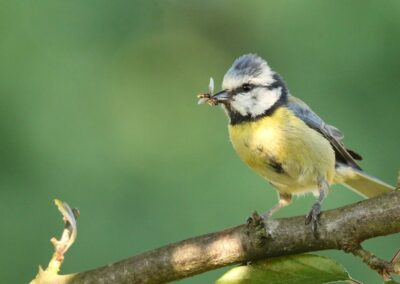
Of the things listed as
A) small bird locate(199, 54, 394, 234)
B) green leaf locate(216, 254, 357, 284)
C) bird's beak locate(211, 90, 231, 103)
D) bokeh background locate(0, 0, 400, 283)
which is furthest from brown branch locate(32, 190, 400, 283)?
bokeh background locate(0, 0, 400, 283)

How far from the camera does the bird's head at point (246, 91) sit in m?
2.30

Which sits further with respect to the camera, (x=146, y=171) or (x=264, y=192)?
(x=146, y=171)

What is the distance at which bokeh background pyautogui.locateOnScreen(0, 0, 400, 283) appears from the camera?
3582mm

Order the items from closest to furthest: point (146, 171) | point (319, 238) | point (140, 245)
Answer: point (319, 238) < point (140, 245) < point (146, 171)

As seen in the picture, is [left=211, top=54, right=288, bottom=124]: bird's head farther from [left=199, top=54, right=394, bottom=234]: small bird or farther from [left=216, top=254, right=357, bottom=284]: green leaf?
[left=216, top=254, right=357, bottom=284]: green leaf

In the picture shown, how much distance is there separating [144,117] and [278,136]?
242 cm

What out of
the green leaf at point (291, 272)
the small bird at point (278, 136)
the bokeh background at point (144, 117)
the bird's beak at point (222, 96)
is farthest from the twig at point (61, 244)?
the bokeh background at point (144, 117)

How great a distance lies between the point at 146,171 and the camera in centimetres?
400

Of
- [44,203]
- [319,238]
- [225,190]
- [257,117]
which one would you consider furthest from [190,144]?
[319,238]

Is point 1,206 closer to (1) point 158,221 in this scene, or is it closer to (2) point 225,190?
(1) point 158,221

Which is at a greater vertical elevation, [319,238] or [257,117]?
[257,117]

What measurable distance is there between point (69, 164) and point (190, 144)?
2.48ft

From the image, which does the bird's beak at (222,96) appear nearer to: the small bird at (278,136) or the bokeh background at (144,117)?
the small bird at (278,136)

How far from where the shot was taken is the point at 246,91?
2.33 m
